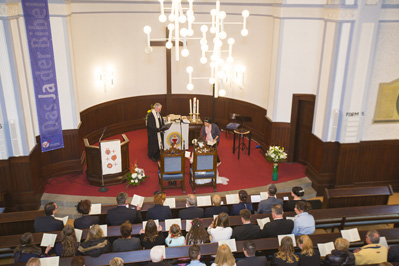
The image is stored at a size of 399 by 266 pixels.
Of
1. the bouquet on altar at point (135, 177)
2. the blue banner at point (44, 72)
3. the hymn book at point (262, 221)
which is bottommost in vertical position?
the bouquet on altar at point (135, 177)

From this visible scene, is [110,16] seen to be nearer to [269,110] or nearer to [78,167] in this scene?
[78,167]

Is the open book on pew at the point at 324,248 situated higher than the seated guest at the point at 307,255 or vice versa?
the seated guest at the point at 307,255

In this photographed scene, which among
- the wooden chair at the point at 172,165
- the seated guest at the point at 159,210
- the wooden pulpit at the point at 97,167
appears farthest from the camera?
the wooden pulpit at the point at 97,167

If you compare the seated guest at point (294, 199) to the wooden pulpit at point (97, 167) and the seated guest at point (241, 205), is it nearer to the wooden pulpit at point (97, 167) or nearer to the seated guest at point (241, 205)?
the seated guest at point (241, 205)

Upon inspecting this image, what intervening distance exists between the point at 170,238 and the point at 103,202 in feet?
11.6

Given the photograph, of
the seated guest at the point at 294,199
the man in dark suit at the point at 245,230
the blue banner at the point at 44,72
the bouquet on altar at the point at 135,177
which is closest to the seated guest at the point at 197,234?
the man in dark suit at the point at 245,230

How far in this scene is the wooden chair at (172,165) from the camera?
888 centimetres

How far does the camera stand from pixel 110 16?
12.1 meters

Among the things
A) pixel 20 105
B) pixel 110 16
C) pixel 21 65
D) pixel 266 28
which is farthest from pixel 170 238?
pixel 110 16

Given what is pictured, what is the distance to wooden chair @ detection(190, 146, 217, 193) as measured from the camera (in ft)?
29.3

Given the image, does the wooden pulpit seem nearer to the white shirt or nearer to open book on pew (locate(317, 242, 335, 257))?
the white shirt

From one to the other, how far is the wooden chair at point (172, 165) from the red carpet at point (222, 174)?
0.42 m

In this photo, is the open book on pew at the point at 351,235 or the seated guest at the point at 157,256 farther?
the open book on pew at the point at 351,235

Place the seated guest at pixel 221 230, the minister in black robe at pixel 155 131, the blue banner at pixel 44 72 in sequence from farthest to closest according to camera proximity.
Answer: the minister in black robe at pixel 155 131
the blue banner at pixel 44 72
the seated guest at pixel 221 230
